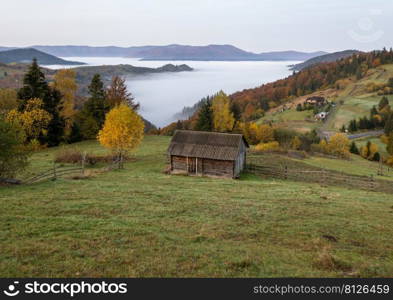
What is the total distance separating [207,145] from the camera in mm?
34875

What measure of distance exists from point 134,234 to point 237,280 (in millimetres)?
5040

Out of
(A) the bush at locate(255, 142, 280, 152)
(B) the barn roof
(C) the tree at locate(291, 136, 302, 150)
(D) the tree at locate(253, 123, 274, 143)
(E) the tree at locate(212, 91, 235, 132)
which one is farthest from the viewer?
(D) the tree at locate(253, 123, 274, 143)

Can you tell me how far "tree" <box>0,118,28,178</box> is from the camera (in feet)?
70.8

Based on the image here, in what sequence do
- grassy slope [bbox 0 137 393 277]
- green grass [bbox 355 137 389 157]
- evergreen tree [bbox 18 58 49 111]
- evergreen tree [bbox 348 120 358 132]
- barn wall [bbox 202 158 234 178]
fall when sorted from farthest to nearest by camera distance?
evergreen tree [bbox 348 120 358 132] < green grass [bbox 355 137 389 157] < evergreen tree [bbox 18 58 49 111] < barn wall [bbox 202 158 234 178] < grassy slope [bbox 0 137 393 277]

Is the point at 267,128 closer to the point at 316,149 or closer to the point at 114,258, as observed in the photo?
the point at 316,149

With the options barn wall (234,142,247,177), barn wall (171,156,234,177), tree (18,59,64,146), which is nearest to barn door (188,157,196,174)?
barn wall (171,156,234,177)

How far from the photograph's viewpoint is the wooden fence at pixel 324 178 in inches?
1201

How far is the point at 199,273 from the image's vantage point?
878 cm

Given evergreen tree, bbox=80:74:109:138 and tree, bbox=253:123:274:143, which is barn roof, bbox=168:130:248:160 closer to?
evergreen tree, bbox=80:74:109:138

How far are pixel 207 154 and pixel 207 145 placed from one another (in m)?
1.34

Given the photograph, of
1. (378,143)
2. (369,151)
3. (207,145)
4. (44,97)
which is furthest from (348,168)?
(378,143)

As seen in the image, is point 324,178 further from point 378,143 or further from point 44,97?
point 378,143

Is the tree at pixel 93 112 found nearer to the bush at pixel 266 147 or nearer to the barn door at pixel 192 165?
the barn door at pixel 192 165

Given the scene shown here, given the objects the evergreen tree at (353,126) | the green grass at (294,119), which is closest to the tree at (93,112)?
the green grass at (294,119)
